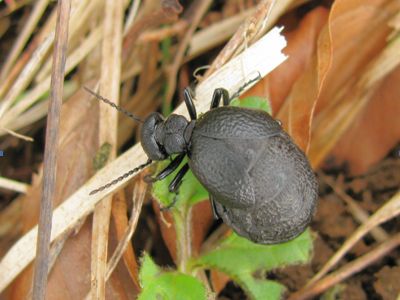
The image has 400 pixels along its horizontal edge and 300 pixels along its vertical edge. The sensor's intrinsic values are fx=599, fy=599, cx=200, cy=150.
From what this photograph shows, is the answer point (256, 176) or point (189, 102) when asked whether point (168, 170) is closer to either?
point (189, 102)

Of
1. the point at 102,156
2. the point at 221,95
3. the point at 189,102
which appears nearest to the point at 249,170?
the point at 221,95

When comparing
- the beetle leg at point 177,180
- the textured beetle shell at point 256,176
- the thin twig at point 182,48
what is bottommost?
the textured beetle shell at point 256,176

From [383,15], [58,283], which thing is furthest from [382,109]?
[58,283]

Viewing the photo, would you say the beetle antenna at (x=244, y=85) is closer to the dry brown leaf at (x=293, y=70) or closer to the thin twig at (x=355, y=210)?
the dry brown leaf at (x=293, y=70)

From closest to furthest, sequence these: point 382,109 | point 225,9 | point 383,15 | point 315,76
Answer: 1. point 315,76
2. point 383,15
3. point 382,109
4. point 225,9

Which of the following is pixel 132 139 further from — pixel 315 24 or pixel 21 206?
pixel 315 24

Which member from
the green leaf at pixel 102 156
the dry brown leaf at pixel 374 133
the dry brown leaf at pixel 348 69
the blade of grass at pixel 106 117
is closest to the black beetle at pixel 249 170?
the blade of grass at pixel 106 117

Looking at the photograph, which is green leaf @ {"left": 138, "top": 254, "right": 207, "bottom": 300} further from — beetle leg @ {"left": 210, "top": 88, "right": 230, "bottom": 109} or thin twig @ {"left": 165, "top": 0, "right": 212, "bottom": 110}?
thin twig @ {"left": 165, "top": 0, "right": 212, "bottom": 110}
